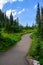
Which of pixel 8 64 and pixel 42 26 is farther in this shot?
pixel 42 26

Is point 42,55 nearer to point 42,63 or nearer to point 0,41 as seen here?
point 42,63

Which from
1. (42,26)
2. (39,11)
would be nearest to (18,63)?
(42,26)

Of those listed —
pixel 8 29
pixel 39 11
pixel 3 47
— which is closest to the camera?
pixel 3 47

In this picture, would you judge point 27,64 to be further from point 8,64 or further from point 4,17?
point 4,17

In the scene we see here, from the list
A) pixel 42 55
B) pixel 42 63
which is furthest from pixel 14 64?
pixel 42 55

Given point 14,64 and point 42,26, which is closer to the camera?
point 14,64

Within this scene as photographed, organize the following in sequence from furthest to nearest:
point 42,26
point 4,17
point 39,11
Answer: point 4,17, point 39,11, point 42,26

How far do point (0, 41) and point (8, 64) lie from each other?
12.7 m

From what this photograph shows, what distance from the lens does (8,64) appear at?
14.7 m

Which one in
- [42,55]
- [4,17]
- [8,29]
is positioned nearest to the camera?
[42,55]

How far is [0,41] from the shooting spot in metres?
27.2

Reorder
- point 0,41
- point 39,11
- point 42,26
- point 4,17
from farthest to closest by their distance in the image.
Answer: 1. point 4,17
2. point 39,11
3. point 42,26
4. point 0,41

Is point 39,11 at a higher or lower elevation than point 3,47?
higher

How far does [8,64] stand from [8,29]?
135 feet
